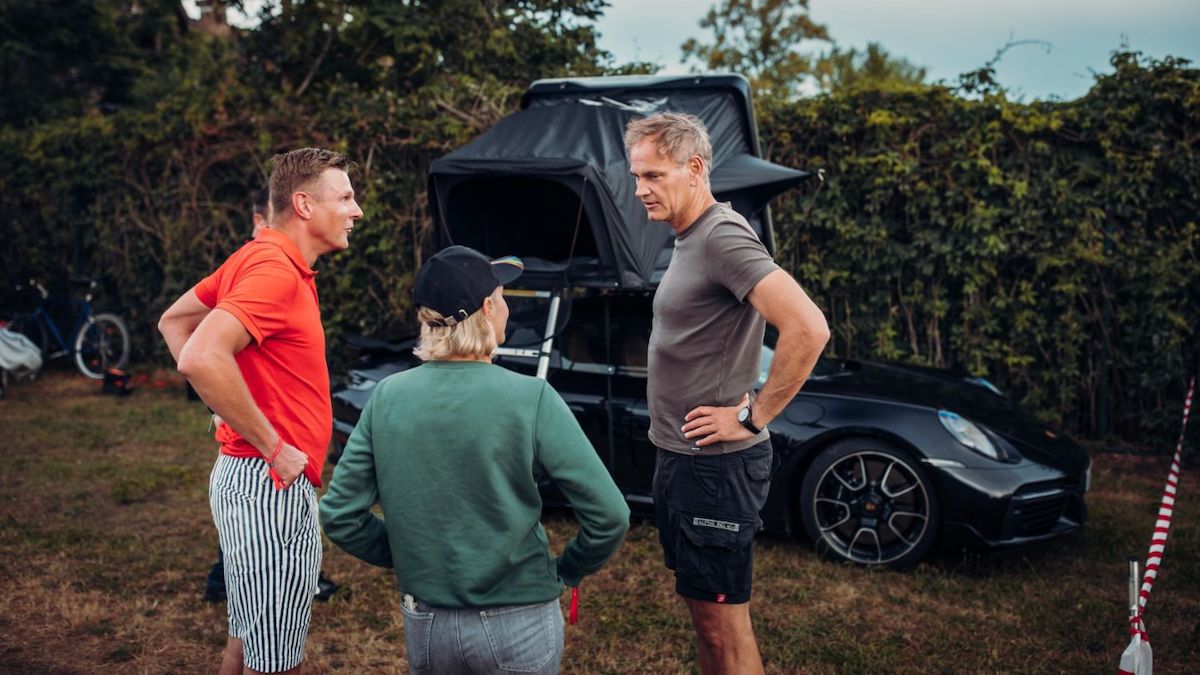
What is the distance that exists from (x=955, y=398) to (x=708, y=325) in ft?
9.98

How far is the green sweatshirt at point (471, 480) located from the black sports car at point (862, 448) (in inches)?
118

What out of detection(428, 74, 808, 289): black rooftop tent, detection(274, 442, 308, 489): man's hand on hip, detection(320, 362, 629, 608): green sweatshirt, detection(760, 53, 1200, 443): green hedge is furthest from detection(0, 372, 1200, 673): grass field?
detection(320, 362, 629, 608): green sweatshirt

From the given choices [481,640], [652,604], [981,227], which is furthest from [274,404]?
[981,227]

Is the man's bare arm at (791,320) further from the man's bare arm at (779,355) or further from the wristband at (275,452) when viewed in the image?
the wristband at (275,452)

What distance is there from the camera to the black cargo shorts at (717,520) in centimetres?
283

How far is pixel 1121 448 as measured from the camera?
7.53m

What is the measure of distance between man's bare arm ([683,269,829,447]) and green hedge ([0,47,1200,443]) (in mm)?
4324

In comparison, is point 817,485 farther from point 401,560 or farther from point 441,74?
point 441,74

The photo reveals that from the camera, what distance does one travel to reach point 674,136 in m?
2.82

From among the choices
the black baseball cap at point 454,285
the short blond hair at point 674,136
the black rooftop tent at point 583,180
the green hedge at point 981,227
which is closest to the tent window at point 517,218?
the black rooftop tent at point 583,180

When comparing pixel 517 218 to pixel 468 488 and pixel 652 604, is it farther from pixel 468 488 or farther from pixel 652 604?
pixel 468 488

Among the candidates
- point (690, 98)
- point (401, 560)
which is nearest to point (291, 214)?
point (401, 560)

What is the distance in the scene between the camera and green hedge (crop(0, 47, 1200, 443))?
7.21 meters

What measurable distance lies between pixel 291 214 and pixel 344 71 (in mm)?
10338
